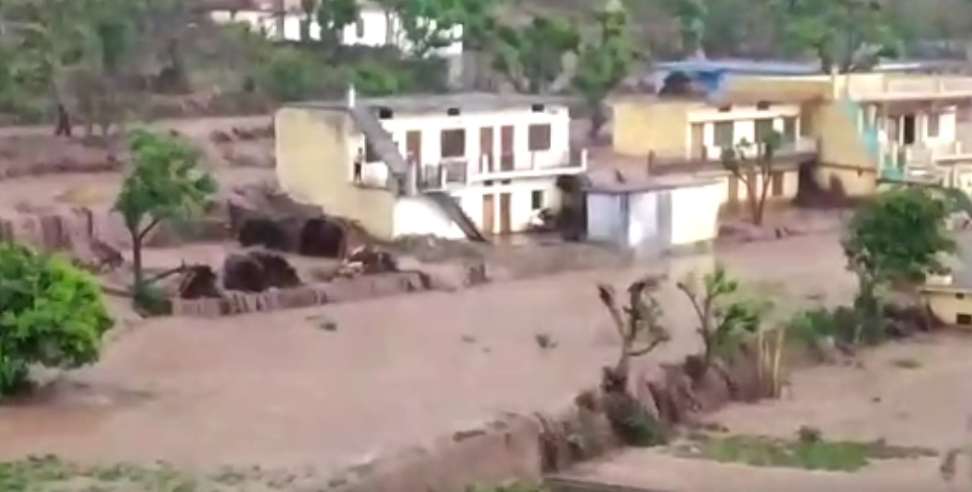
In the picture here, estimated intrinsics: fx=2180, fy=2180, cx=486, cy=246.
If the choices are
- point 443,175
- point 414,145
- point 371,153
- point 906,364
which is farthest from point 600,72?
point 906,364

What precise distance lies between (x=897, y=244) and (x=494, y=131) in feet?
31.9

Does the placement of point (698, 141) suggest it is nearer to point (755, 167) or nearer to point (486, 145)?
point (755, 167)

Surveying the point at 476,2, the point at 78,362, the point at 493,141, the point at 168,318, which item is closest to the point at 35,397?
the point at 78,362

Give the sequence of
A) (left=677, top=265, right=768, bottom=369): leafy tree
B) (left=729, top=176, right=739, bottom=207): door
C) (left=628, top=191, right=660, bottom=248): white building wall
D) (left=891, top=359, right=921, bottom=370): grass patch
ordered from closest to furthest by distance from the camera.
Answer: (left=677, top=265, right=768, bottom=369): leafy tree, (left=891, top=359, right=921, bottom=370): grass patch, (left=628, top=191, right=660, bottom=248): white building wall, (left=729, top=176, right=739, bottom=207): door

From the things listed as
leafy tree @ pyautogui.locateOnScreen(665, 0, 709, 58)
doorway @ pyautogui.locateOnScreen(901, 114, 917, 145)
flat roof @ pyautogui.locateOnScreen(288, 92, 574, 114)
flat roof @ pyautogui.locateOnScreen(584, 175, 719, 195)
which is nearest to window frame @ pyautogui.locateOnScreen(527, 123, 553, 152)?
flat roof @ pyautogui.locateOnScreen(288, 92, 574, 114)

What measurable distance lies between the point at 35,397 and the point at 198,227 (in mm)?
12242

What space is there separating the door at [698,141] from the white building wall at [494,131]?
360 centimetres

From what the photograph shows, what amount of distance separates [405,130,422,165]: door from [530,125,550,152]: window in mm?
2380

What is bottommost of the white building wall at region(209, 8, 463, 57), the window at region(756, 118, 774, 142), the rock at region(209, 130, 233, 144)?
the rock at region(209, 130, 233, 144)

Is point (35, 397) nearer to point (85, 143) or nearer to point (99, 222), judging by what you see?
point (99, 222)

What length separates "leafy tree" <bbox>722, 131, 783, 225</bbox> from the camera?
3959cm

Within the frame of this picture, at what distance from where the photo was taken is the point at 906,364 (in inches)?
1061

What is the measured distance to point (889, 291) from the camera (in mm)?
30531

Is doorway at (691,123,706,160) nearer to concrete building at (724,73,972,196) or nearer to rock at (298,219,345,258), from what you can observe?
concrete building at (724,73,972,196)
